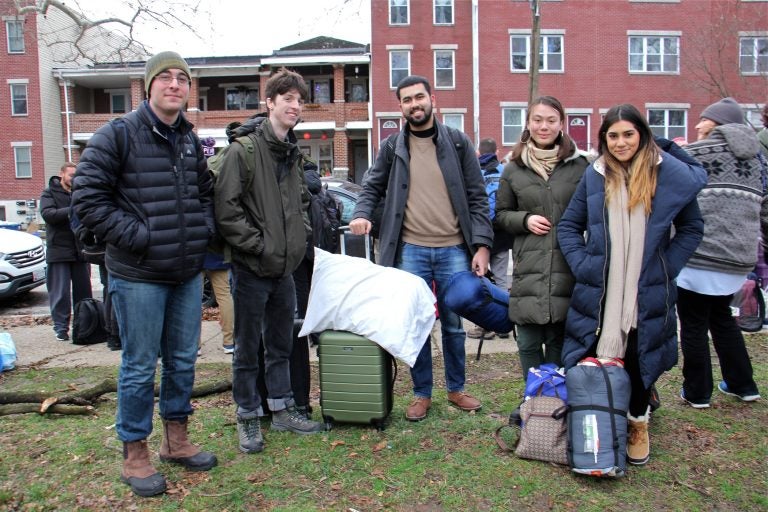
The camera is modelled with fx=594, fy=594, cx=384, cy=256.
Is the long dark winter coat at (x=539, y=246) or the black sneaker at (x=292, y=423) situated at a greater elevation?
the long dark winter coat at (x=539, y=246)

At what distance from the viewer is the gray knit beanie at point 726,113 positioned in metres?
3.98

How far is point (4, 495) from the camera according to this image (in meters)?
3.02

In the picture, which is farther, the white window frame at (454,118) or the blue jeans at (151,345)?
the white window frame at (454,118)

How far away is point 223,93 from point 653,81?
835 inches

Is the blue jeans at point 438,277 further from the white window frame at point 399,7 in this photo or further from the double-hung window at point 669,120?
the double-hung window at point 669,120

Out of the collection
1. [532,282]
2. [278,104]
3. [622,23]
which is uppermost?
[622,23]

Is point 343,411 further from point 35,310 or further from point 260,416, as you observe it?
point 35,310

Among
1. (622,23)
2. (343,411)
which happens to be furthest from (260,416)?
(622,23)

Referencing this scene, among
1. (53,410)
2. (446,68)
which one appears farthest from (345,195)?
(446,68)

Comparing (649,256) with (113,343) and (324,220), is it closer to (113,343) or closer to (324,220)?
(324,220)

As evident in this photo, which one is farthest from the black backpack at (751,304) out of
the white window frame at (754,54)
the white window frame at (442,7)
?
the white window frame at (754,54)

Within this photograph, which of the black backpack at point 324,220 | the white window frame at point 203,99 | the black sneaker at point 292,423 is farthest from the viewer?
the white window frame at point 203,99

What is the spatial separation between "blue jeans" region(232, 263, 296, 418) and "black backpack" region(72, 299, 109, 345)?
11.4 ft

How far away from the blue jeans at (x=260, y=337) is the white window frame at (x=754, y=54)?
29035mm
